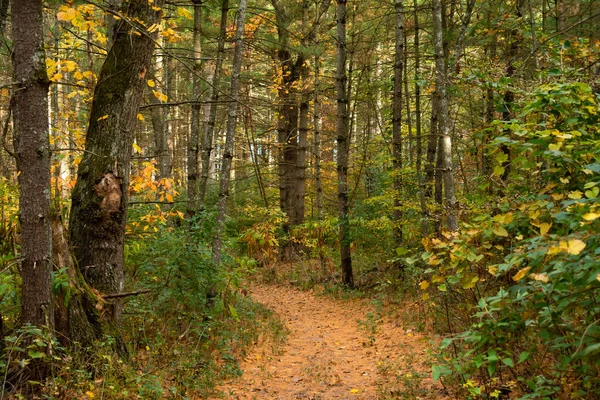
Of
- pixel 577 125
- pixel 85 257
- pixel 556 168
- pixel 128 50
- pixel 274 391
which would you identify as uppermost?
pixel 128 50

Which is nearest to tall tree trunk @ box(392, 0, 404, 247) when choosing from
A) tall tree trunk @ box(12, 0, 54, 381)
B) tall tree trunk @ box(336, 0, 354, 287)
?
tall tree trunk @ box(336, 0, 354, 287)

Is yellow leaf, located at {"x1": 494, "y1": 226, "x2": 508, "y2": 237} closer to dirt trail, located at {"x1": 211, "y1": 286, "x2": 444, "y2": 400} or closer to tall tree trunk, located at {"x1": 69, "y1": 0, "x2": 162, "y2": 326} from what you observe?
dirt trail, located at {"x1": 211, "y1": 286, "x2": 444, "y2": 400}

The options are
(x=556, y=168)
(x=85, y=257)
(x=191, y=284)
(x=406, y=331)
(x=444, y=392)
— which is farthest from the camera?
(x=406, y=331)

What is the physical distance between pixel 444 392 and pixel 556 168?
9.64 ft

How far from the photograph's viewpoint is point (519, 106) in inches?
208

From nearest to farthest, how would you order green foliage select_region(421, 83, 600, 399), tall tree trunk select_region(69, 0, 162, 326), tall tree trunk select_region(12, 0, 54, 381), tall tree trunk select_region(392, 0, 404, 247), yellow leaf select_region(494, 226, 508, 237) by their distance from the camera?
green foliage select_region(421, 83, 600, 399) < yellow leaf select_region(494, 226, 508, 237) < tall tree trunk select_region(12, 0, 54, 381) < tall tree trunk select_region(69, 0, 162, 326) < tall tree trunk select_region(392, 0, 404, 247)

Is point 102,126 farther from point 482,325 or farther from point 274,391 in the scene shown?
point 482,325

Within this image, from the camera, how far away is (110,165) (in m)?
5.42

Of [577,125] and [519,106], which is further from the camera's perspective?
[519,106]

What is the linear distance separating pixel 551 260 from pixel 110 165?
467 cm

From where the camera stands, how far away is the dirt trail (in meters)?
5.69

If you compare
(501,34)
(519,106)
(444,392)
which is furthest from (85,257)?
(501,34)

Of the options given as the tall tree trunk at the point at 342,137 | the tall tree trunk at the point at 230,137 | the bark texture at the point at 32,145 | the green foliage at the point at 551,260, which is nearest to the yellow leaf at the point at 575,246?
the green foliage at the point at 551,260

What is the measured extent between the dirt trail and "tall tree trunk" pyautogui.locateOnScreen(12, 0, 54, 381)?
2683 mm
